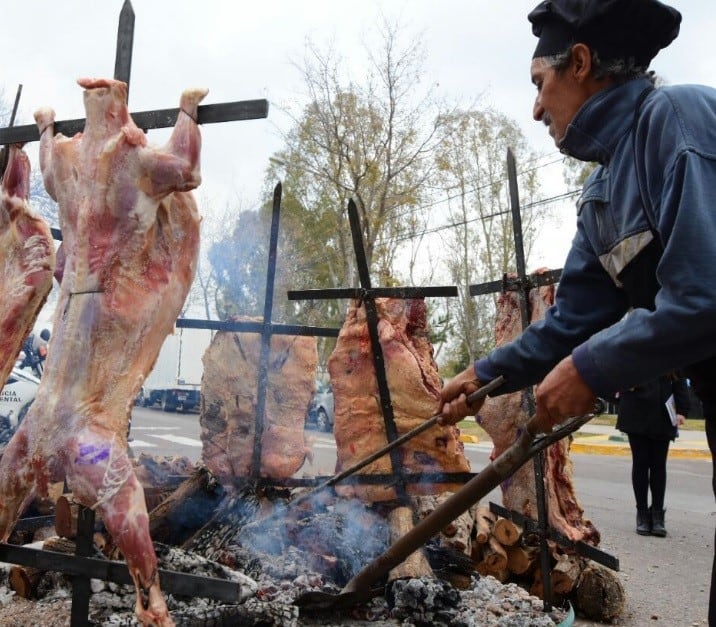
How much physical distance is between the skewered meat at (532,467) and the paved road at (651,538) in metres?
0.63

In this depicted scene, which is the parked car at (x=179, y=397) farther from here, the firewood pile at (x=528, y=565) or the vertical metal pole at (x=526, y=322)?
the vertical metal pole at (x=526, y=322)

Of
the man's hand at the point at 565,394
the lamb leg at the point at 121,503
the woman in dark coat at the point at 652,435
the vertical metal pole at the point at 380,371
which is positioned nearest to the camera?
the man's hand at the point at 565,394

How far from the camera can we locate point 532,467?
4586mm

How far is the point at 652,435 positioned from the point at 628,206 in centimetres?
571

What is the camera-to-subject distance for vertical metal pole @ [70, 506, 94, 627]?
9.75 feet

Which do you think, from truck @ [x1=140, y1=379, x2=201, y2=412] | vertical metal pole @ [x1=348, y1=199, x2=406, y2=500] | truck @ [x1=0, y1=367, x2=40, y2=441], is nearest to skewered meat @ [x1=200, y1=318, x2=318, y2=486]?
vertical metal pole @ [x1=348, y1=199, x2=406, y2=500]

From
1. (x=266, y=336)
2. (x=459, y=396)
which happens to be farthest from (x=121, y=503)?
(x=266, y=336)

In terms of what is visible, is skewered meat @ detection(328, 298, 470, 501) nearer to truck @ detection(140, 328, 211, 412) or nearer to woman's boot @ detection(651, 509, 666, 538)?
woman's boot @ detection(651, 509, 666, 538)

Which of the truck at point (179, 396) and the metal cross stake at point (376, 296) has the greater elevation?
the metal cross stake at point (376, 296)

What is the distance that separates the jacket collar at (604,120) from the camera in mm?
2064

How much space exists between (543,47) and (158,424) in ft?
67.8

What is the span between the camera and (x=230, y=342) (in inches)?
211

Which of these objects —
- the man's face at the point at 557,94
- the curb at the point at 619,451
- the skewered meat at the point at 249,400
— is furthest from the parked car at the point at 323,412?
the man's face at the point at 557,94

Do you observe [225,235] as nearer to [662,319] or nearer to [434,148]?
[434,148]
